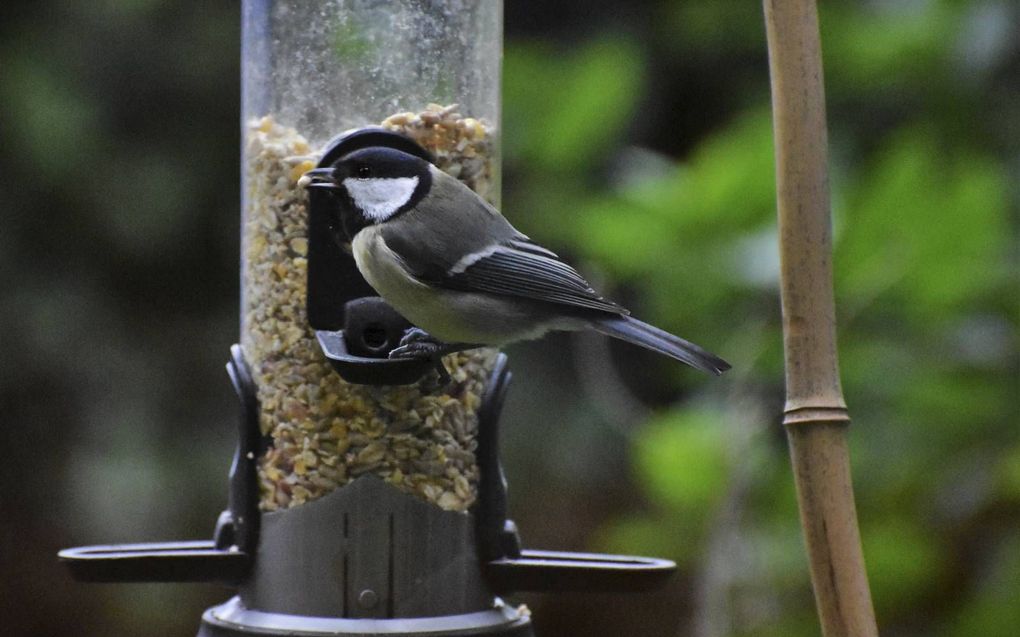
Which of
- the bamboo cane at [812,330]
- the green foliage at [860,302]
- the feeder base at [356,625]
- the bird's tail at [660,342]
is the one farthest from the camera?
the green foliage at [860,302]

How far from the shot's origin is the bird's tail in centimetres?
232

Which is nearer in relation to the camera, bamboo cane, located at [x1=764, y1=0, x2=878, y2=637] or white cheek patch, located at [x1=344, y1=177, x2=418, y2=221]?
bamboo cane, located at [x1=764, y1=0, x2=878, y2=637]

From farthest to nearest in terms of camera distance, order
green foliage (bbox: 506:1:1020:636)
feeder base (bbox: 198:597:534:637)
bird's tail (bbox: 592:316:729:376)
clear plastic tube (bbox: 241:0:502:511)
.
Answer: green foliage (bbox: 506:1:1020:636)
clear plastic tube (bbox: 241:0:502:511)
feeder base (bbox: 198:597:534:637)
bird's tail (bbox: 592:316:729:376)

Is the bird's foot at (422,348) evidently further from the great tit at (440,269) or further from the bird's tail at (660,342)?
the bird's tail at (660,342)

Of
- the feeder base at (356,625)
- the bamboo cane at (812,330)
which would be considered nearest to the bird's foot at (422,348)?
the feeder base at (356,625)

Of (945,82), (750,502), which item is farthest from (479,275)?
(945,82)

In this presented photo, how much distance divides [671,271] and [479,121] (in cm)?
54

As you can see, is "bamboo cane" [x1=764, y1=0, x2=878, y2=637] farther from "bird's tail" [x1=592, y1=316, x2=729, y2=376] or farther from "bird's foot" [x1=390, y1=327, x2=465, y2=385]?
"bird's foot" [x1=390, y1=327, x2=465, y2=385]

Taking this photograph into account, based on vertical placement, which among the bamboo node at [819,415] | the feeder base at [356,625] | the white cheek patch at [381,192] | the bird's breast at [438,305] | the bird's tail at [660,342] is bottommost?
the feeder base at [356,625]

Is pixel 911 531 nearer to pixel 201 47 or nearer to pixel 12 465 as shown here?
pixel 201 47

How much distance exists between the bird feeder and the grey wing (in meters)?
0.17

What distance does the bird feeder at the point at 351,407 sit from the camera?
2570 mm

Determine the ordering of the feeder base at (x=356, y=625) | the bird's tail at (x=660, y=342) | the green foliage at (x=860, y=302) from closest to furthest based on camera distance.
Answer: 1. the bird's tail at (x=660, y=342)
2. the feeder base at (x=356, y=625)
3. the green foliage at (x=860, y=302)

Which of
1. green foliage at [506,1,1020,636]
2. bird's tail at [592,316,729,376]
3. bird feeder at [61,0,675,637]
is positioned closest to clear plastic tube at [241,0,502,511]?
bird feeder at [61,0,675,637]
